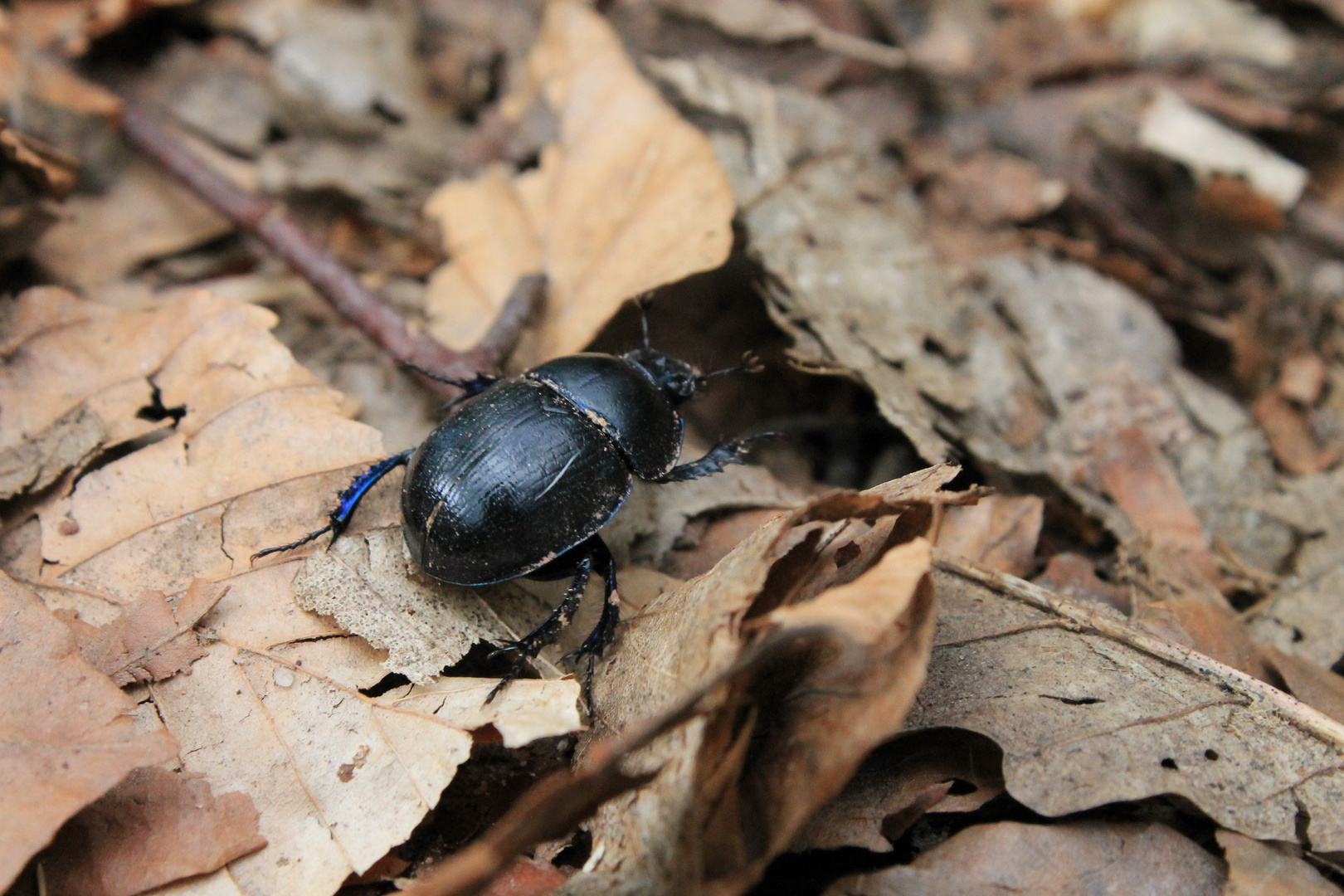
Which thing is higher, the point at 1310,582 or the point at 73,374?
the point at 73,374

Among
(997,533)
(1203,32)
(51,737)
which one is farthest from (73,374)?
(1203,32)

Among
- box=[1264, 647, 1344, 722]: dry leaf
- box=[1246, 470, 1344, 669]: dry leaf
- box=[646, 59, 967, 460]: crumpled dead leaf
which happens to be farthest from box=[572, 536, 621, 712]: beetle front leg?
box=[1246, 470, 1344, 669]: dry leaf

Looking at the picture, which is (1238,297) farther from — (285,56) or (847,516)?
(285,56)

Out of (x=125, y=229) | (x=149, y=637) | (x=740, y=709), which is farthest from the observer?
(x=125, y=229)

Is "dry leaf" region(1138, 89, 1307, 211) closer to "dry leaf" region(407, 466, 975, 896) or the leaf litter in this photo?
the leaf litter

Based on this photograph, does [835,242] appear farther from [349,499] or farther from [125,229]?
[125,229]

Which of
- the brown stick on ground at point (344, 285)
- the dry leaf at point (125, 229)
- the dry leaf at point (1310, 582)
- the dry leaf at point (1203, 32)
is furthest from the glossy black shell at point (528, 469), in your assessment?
the dry leaf at point (1203, 32)

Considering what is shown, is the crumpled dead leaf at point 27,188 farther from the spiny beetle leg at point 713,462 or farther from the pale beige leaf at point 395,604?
the spiny beetle leg at point 713,462
